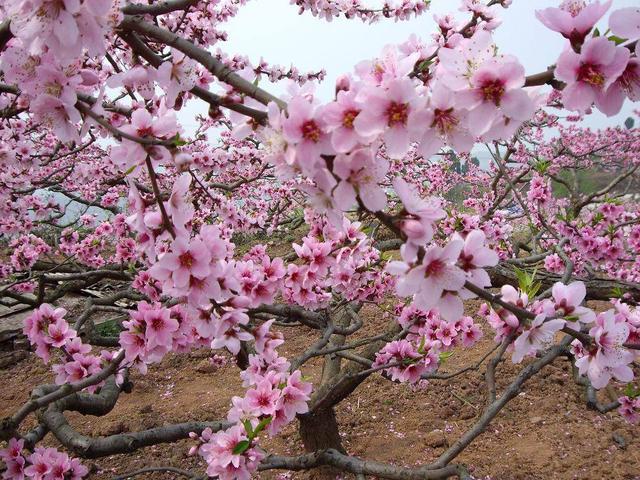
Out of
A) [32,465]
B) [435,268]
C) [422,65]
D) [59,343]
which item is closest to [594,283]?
[422,65]

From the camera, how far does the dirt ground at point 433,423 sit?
3.49 m

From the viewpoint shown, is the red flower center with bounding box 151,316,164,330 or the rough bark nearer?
the red flower center with bounding box 151,316,164,330

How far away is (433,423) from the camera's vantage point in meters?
4.22

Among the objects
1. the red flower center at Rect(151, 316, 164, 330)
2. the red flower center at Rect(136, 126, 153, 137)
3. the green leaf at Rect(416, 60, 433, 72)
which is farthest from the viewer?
the red flower center at Rect(151, 316, 164, 330)

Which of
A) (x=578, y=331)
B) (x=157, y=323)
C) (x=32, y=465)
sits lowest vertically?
(x=32, y=465)

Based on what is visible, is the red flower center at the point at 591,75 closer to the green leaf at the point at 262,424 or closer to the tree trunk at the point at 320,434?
the green leaf at the point at 262,424

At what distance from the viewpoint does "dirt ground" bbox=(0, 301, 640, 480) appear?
3.49 metres

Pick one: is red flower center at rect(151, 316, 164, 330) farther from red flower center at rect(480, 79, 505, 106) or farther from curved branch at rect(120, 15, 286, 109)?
red flower center at rect(480, 79, 505, 106)

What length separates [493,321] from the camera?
168cm

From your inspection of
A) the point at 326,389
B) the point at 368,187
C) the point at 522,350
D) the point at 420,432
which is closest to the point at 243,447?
the point at 522,350

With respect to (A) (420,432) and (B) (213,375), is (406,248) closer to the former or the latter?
(A) (420,432)

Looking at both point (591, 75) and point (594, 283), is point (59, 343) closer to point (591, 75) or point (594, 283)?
point (591, 75)

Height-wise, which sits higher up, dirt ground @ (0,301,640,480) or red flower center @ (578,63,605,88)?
red flower center @ (578,63,605,88)

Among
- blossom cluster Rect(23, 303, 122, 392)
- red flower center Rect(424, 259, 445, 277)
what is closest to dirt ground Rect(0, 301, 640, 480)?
blossom cluster Rect(23, 303, 122, 392)
